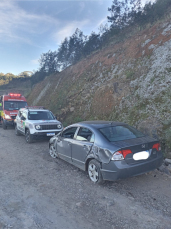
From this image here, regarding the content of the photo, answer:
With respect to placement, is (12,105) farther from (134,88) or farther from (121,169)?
(121,169)

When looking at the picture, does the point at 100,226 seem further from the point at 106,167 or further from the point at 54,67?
the point at 54,67

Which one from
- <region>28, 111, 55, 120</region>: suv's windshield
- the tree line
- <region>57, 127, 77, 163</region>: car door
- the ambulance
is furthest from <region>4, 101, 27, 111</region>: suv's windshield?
the tree line

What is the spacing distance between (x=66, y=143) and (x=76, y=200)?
2.09 metres

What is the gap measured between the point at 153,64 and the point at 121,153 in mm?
8504

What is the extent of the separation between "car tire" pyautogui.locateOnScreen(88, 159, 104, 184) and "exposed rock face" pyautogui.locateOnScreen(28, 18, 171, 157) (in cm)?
310

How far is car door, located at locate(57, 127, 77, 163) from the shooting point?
542 cm

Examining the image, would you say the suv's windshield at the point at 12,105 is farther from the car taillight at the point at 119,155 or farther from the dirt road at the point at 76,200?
the car taillight at the point at 119,155

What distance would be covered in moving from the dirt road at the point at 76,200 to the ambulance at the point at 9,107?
8.16 metres

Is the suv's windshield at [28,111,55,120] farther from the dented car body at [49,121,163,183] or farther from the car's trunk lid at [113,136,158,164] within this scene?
the car's trunk lid at [113,136,158,164]

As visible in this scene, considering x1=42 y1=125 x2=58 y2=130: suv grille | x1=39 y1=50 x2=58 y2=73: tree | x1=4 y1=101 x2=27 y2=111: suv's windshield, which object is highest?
x1=39 y1=50 x2=58 y2=73: tree

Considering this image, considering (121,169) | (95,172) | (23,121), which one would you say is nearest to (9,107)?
(23,121)

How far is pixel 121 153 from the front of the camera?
393 cm

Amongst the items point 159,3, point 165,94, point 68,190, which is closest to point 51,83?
point 159,3

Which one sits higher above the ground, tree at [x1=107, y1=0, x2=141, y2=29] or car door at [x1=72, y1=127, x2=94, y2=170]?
tree at [x1=107, y1=0, x2=141, y2=29]
